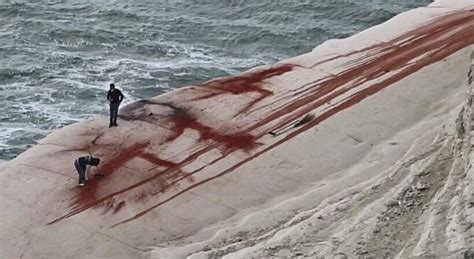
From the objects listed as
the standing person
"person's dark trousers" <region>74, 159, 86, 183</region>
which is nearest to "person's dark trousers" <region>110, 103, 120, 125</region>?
the standing person

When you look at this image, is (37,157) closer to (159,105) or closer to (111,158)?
(111,158)

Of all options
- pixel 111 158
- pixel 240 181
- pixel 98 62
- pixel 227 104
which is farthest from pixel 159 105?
pixel 98 62

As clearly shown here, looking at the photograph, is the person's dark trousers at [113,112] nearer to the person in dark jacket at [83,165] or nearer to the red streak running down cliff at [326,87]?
the red streak running down cliff at [326,87]

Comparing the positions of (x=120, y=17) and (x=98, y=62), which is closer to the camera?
(x=98, y=62)

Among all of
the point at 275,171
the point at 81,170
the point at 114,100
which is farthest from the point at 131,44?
the point at 275,171

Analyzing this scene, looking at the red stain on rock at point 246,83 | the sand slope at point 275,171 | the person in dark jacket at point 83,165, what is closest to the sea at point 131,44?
the red stain on rock at point 246,83

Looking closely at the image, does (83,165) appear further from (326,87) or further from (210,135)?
(326,87)

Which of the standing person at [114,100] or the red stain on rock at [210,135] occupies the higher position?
the standing person at [114,100]
